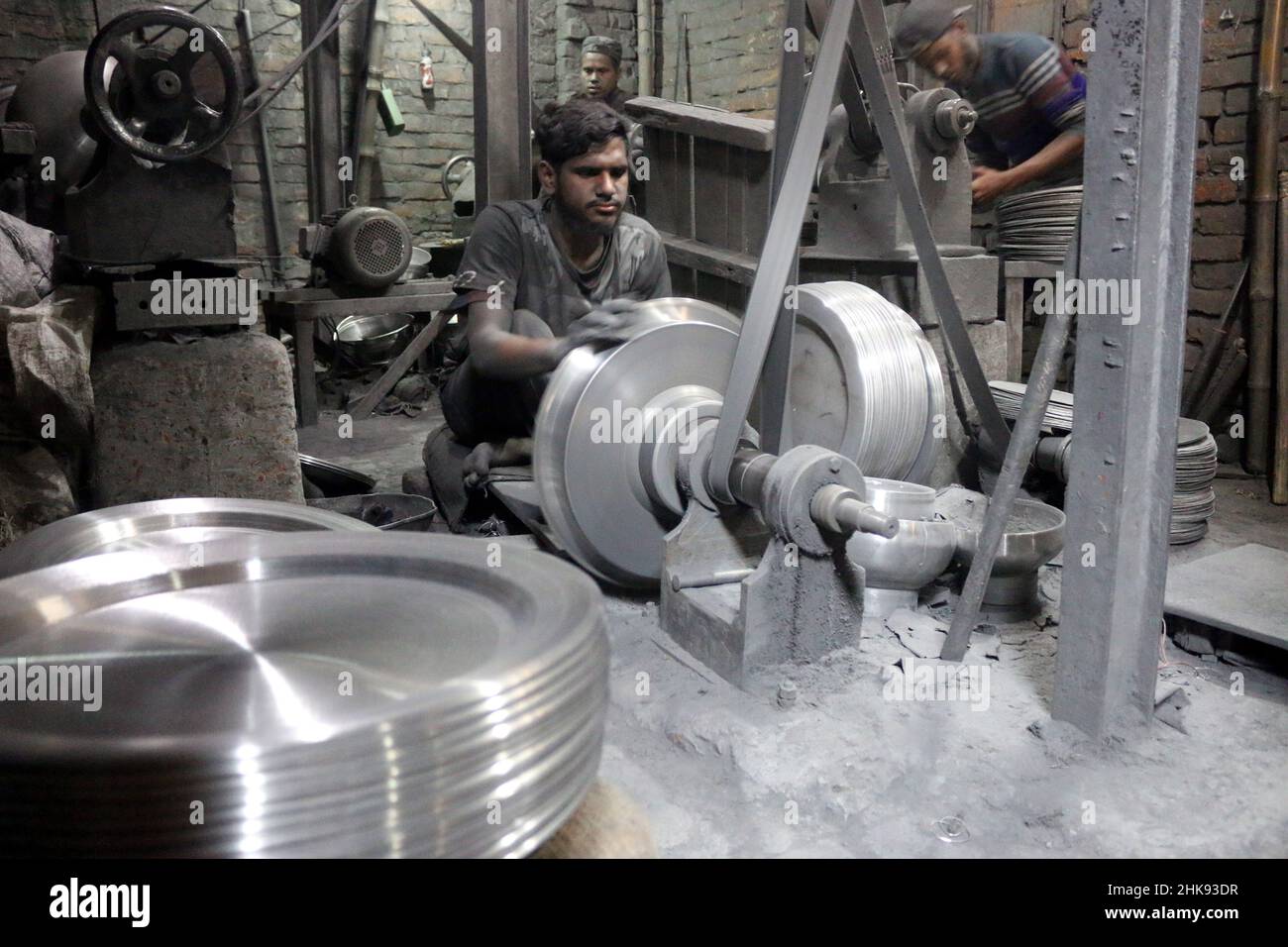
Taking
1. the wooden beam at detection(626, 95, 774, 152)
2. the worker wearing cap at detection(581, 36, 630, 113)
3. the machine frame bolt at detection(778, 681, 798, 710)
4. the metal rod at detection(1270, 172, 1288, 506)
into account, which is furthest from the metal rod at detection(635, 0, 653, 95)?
the machine frame bolt at detection(778, 681, 798, 710)

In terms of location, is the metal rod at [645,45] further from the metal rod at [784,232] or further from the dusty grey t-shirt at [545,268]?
the metal rod at [784,232]

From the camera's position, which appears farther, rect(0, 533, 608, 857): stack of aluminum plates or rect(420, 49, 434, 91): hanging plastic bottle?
rect(420, 49, 434, 91): hanging plastic bottle

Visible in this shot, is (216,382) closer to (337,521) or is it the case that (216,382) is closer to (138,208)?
(138,208)

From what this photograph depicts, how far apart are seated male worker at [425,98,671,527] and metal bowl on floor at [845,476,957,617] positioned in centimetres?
117

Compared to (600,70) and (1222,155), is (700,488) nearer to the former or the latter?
(1222,155)

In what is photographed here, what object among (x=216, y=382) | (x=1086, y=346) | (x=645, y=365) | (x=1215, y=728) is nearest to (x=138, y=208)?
(x=216, y=382)

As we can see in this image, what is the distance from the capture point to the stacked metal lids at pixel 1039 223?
15.5 feet

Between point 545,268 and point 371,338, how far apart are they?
12.7 feet

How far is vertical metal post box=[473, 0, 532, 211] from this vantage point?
175 inches

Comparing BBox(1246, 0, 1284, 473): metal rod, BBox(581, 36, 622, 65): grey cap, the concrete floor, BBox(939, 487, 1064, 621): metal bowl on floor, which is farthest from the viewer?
BBox(581, 36, 622, 65): grey cap

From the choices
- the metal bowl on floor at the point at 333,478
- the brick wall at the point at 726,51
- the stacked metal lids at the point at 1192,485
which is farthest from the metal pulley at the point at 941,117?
the brick wall at the point at 726,51

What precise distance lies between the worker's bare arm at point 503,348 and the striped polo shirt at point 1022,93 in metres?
2.81

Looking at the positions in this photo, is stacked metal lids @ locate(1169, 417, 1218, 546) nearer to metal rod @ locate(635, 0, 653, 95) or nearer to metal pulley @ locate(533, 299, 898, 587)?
metal pulley @ locate(533, 299, 898, 587)
